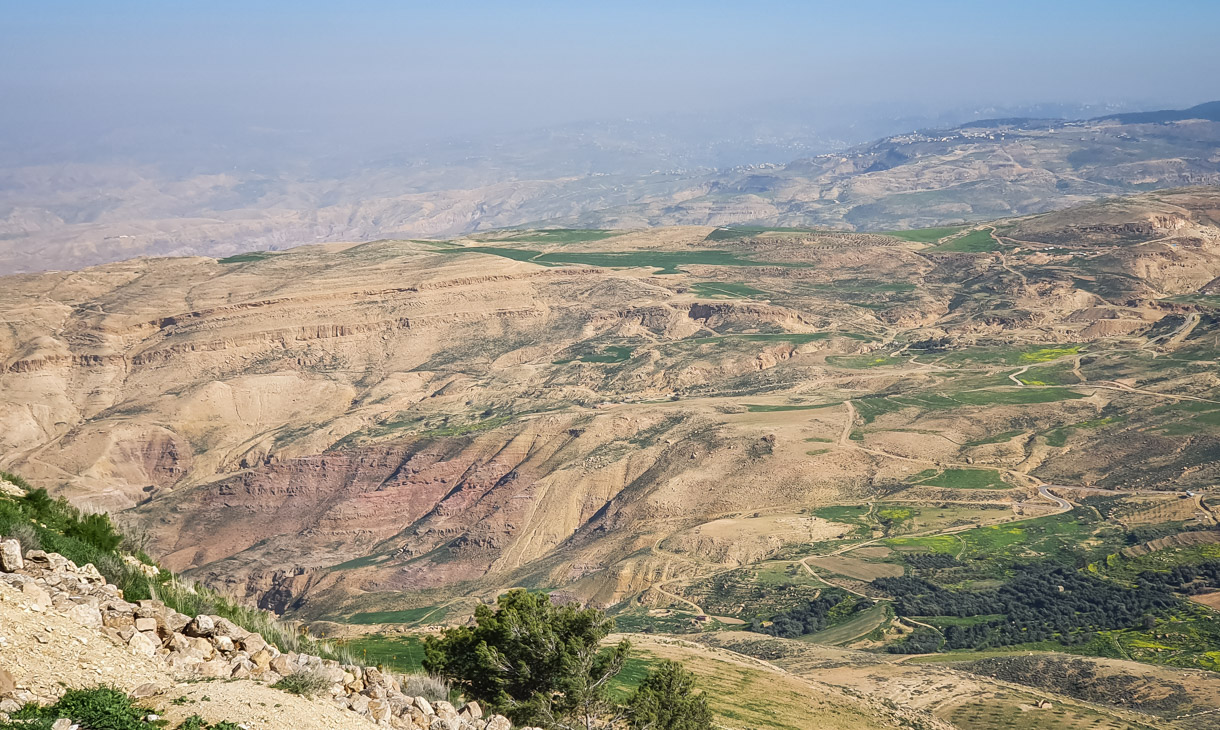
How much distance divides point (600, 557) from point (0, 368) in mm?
81513

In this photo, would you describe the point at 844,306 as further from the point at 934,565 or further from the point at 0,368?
the point at 0,368

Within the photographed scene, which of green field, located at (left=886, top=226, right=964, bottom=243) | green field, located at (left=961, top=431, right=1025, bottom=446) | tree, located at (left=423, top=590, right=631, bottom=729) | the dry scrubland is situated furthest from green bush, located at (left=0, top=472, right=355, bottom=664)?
green field, located at (left=886, top=226, right=964, bottom=243)

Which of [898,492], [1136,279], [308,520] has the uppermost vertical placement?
[1136,279]

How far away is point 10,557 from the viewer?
1479 centimetres

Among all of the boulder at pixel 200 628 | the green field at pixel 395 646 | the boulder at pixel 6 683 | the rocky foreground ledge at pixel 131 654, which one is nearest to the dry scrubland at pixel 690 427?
the green field at pixel 395 646

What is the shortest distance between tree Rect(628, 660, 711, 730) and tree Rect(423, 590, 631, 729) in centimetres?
111

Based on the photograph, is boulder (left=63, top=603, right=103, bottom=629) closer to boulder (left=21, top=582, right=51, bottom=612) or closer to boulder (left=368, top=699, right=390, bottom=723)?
boulder (left=21, top=582, right=51, bottom=612)

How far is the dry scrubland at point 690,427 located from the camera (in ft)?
200

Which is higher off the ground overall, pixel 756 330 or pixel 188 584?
pixel 188 584

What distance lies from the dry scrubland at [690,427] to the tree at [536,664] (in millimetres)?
9917

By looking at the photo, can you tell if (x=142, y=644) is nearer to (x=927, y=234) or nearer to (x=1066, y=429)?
(x=1066, y=429)

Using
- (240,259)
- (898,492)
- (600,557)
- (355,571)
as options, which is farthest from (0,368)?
(898,492)

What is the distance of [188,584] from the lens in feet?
64.4

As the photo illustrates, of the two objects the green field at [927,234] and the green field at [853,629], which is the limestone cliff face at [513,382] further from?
the green field at [853,629]
